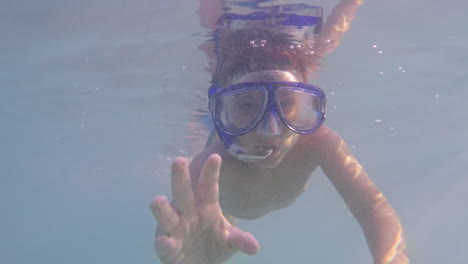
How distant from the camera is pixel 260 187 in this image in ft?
20.8

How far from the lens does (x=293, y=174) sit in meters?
6.40

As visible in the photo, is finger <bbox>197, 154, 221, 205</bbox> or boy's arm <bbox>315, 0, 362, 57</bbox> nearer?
finger <bbox>197, 154, 221, 205</bbox>

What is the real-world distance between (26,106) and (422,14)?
71.7ft

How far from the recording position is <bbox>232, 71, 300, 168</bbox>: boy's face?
14.8 feet

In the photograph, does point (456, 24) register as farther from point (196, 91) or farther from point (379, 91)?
point (196, 91)

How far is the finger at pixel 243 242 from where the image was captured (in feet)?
10.5

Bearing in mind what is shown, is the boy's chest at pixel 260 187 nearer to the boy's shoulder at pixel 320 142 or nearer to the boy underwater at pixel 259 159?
the boy underwater at pixel 259 159

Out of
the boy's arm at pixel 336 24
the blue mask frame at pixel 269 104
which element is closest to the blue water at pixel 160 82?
the boy's arm at pixel 336 24

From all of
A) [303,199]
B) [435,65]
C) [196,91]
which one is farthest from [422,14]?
[303,199]

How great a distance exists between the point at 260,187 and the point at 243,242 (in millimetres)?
3073

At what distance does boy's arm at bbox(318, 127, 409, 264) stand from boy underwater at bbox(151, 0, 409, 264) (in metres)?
0.01

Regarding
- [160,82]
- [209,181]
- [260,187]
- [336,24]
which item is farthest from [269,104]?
[160,82]

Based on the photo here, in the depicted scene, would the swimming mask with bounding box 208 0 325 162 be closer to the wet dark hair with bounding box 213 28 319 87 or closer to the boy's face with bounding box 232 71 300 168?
the boy's face with bounding box 232 71 300 168

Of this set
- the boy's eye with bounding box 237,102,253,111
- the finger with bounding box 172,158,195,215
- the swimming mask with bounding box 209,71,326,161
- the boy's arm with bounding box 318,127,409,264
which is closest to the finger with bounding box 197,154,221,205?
the finger with bounding box 172,158,195,215
